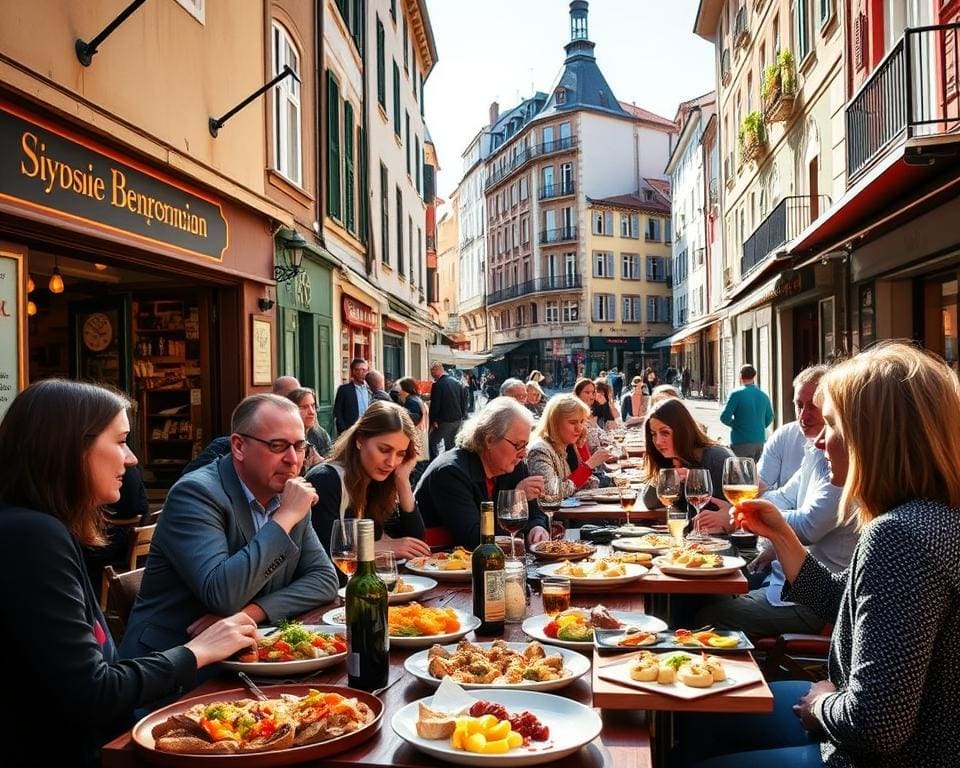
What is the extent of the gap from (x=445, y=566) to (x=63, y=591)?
1985 millimetres

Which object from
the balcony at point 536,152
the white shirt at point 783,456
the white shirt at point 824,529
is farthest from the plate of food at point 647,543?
the balcony at point 536,152

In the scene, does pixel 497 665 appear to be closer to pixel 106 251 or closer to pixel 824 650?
pixel 824 650

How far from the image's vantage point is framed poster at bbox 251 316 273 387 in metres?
10.3

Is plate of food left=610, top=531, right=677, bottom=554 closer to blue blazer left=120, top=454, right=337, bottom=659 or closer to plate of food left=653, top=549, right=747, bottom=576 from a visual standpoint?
plate of food left=653, top=549, right=747, bottom=576

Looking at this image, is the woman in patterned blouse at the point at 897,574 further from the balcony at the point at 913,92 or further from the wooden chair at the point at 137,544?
the balcony at the point at 913,92

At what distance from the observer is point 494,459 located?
5.17m

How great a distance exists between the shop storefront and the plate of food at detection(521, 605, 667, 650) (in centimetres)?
529

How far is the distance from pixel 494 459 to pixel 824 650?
6.38ft

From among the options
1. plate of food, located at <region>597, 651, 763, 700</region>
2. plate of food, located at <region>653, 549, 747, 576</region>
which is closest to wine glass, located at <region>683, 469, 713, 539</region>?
plate of food, located at <region>653, 549, 747, 576</region>

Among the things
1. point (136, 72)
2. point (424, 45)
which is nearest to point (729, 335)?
point (424, 45)

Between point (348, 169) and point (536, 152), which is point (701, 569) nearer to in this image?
point (348, 169)

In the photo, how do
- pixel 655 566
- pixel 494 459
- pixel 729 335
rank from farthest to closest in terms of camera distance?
pixel 729 335 → pixel 494 459 → pixel 655 566

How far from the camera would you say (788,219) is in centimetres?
1855

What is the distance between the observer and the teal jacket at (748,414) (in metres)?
11.7
